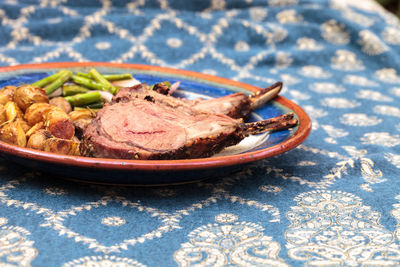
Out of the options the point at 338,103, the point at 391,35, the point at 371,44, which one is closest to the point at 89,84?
the point at 338,103

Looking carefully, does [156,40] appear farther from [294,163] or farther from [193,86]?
[294,163]

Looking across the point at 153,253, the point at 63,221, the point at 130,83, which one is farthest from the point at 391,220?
the point at 130,83

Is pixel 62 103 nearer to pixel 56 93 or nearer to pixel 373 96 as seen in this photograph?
pixel 56 93

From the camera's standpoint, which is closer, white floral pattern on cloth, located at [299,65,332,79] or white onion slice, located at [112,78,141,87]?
white onion slice, located at [112,78,141,87]

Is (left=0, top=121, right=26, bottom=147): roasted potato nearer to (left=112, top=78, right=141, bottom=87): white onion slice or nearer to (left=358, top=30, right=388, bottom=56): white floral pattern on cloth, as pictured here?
(left=112, top=78, right=141, bottom=87): white onion slice

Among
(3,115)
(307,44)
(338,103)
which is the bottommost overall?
(338,103)

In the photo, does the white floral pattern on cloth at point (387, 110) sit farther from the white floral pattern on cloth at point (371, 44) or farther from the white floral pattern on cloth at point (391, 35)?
the white floral pattern on cloth at point (391, 35)

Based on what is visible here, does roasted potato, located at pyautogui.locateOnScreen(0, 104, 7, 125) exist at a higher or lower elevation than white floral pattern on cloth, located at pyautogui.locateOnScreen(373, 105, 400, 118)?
higher

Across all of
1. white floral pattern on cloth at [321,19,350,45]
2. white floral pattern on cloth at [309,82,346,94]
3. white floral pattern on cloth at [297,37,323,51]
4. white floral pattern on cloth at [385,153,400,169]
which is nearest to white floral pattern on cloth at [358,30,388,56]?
white floral pattern on cloth at [321,19,350,45]
